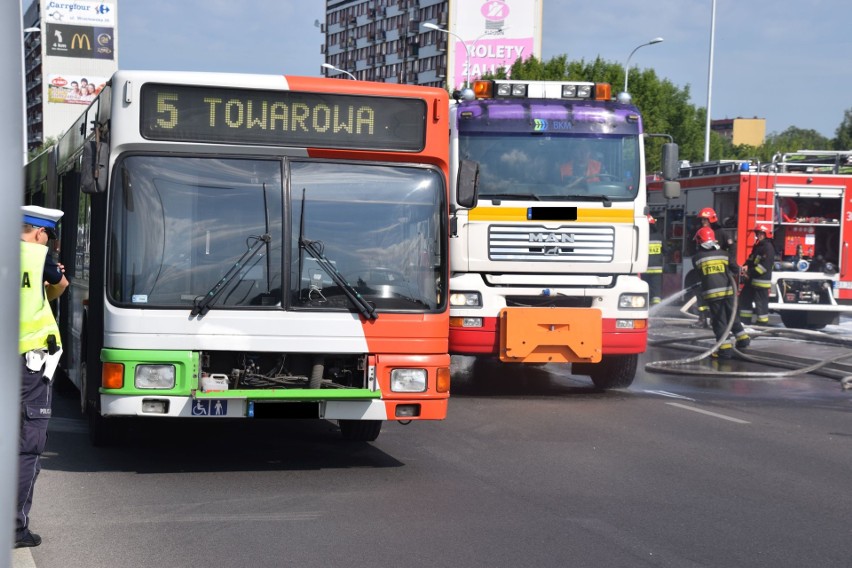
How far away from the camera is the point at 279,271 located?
8.14 m

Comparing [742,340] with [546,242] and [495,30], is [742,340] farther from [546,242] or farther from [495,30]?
[495,30]

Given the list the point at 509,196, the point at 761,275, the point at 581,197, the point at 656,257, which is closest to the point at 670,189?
the point at 581,197

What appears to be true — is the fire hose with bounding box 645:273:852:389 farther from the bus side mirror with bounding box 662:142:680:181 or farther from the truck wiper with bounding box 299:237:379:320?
the truck wiper with bounding box 299:237:379:320

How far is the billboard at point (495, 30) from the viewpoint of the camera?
4070 inches

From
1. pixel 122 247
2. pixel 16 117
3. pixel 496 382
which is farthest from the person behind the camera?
pixel 496 382

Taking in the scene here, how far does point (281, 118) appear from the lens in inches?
329

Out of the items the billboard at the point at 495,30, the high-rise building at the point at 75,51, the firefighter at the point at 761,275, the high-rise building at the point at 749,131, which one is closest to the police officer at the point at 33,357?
the firefighter at the point at 761,275

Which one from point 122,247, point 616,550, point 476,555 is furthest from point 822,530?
point 122,247

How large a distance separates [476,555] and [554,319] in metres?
6.83

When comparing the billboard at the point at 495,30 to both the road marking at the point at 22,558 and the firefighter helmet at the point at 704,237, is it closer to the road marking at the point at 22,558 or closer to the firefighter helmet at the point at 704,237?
the firefighter helmet at the point at 704,237

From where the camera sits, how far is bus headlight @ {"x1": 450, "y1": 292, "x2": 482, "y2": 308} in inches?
505

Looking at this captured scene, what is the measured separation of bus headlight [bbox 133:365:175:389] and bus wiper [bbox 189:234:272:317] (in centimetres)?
40

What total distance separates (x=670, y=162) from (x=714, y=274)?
3.82 metres

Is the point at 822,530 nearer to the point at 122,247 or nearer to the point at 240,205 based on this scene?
the point at 240,205
